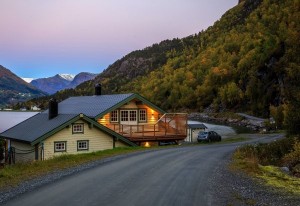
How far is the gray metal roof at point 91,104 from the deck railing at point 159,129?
7.81 feet

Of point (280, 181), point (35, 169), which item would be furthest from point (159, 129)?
point (280, 181)

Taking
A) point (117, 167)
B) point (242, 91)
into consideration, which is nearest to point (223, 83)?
point (242, 91)

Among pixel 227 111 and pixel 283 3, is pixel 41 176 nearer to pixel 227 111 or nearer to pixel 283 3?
pixel 227 111

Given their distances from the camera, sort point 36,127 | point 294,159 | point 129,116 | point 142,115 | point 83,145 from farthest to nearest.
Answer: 1. point 142,115
2. point 129,116
3. point 36,127
4. point 83,145
5. point 294,159

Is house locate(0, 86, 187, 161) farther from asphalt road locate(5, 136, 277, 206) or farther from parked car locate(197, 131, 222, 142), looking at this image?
asphalt road locate(5, 136, 277, 206)

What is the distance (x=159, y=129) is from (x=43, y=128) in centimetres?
1276

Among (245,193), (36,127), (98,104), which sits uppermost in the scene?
(98,104)

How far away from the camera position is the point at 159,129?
141 feet

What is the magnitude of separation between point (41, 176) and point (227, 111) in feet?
406

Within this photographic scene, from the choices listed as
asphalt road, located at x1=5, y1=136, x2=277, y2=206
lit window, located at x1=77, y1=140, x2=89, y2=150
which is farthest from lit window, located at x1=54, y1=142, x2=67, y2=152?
asphalt road, located at x1=5, y1=136, x2=277, y2=206

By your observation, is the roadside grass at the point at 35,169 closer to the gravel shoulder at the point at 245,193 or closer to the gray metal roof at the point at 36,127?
the gravel shoulder at the point at 245,193

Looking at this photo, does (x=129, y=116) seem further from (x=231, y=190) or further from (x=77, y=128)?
(x=231, y=190)

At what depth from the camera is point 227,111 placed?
452ft

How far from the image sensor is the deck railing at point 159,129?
4081 cm
